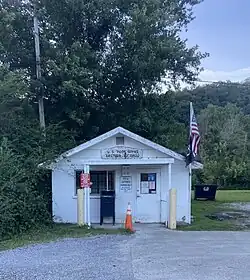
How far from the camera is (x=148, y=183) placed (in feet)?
55.6

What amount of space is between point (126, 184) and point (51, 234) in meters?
4.21

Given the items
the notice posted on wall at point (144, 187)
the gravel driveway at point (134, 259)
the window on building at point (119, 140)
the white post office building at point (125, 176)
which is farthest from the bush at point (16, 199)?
the notice posted on wall at point (144, 187)

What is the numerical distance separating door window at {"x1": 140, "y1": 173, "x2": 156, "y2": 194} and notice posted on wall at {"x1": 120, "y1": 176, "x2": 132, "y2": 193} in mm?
442

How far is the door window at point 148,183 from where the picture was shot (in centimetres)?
1692

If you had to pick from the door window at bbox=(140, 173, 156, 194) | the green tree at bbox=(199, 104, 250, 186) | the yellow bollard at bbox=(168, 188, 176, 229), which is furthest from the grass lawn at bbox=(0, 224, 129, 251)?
the green tree at bbox=(199, 104, 250, 186)

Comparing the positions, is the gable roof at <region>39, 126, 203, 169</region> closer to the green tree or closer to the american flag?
A: the american flag

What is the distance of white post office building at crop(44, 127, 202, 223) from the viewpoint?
1620 cm

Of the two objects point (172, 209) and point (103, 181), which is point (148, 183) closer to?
point (103, 181)

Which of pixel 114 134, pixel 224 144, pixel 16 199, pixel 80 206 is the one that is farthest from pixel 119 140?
pixel 224 144

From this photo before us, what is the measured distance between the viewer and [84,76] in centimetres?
1845

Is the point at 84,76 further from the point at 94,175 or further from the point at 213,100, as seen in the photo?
the point at 213,100

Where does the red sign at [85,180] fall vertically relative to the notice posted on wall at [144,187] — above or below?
above

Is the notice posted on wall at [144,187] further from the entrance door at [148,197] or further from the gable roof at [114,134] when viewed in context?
the gable roof at [114,134]

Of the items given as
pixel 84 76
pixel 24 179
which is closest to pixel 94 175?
pixel 24 179
